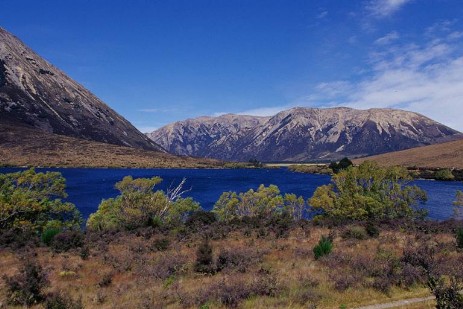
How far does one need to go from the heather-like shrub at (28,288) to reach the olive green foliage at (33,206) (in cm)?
2511

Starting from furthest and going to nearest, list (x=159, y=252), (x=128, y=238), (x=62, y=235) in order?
1. (x=128, y=238)
2. (x=62, y=235)
3. (x=159, y=252)

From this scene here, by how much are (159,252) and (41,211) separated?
79.5 ft

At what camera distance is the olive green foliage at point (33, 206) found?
138 feet

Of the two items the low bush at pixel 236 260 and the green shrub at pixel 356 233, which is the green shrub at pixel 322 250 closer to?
the low bush at pixel 236 260

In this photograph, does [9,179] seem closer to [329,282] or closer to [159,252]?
[159,252]

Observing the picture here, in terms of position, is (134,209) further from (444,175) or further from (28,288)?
(444,175)

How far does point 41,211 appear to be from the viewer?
4450cm

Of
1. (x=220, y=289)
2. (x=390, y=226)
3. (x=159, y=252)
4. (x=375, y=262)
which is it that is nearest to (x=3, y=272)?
(x=159, y=252)

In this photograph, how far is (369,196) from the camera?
55.3 m

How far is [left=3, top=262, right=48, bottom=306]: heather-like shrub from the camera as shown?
17172mm

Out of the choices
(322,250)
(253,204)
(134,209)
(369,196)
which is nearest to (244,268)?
(322,250)

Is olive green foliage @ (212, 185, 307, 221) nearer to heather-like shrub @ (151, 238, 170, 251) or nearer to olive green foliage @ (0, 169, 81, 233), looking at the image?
olive green foliage @ (0, 169, 81, 233)

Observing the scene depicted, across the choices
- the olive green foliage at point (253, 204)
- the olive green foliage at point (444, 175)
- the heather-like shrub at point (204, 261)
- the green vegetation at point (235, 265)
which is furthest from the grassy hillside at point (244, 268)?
the olive green foliage at point (444, 175)

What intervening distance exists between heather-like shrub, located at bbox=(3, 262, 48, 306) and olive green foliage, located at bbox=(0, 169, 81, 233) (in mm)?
25109
